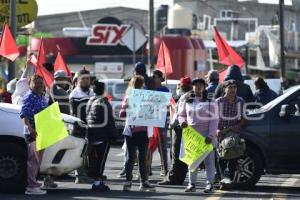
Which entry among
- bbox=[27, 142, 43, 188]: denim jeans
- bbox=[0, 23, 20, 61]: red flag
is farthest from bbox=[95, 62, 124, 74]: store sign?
bbox=[27, 142, 43, 188]: denim jeans

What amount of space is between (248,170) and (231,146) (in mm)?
547

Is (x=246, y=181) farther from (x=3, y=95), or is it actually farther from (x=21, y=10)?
(x=21, y=10)

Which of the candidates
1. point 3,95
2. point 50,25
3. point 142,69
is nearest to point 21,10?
point 3,95

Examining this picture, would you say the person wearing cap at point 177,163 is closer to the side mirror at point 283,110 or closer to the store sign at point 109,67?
the side mirror at point 283,110

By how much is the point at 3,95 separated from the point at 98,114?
4.20 metres

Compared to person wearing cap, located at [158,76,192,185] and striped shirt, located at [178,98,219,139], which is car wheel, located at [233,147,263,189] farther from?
person wearing cap, located at [158,76,192,185]

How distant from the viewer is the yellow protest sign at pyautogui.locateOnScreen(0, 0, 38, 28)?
65.4 ft

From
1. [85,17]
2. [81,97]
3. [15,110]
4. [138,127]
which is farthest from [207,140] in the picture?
[85,17]

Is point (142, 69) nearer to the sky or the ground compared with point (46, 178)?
nearer to the sky

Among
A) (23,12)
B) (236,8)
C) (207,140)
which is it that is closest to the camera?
(207,140)

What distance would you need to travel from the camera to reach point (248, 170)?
1338 cm

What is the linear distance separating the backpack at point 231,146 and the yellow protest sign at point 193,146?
0.82 ft

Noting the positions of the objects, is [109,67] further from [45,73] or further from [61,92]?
[61,92]

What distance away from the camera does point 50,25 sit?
281 ft
